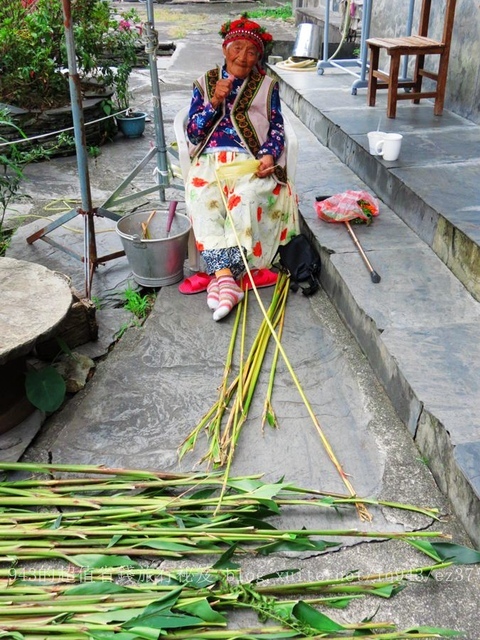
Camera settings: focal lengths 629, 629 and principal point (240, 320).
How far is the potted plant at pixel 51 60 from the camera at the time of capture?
6113 millimetres

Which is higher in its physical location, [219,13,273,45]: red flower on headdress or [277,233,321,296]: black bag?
[219,13,273,45]: red flower on headdress

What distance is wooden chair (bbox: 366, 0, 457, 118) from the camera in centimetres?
481

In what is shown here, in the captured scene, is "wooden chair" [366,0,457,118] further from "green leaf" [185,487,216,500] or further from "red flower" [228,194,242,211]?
"green leaf" [185,487,216,500]

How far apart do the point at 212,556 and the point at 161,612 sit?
35 cm

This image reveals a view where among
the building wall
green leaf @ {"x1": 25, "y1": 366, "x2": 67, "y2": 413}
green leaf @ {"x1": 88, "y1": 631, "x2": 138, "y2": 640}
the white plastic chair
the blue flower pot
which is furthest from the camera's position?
the blue flower pot

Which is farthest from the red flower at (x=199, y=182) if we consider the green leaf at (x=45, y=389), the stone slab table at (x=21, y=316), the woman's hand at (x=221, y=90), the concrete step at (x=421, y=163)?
the green leaf at (x=45, y=389)

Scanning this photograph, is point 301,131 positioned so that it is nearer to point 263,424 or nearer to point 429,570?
point 263,424

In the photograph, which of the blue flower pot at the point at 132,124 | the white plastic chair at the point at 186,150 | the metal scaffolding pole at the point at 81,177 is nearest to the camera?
the metal scaffolding pole at the point at 81,177

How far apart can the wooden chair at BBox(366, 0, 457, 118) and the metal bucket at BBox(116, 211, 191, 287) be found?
2.28 meters

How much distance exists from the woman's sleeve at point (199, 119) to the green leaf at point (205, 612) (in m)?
2.68

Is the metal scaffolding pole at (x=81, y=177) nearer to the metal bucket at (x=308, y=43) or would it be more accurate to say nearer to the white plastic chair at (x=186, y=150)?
the white plastic chair at (x=186, y=150)

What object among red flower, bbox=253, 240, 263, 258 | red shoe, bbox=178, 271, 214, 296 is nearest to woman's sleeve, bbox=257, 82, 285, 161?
red flower, bbox=253, 240, 263, 258

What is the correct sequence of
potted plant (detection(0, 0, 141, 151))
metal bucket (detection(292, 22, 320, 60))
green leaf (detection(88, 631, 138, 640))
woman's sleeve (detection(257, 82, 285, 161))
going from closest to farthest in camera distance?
1. green leaf (detection(88, 631, 138, 640))
2. woman's sleeve (detection(257, 82, 285, 161))
3. potted plant (detection(0, 0, 141, 151))
4. metal bucket (detection(292, 22, 320, 60))

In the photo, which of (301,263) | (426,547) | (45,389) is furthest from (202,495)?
(301,263)
